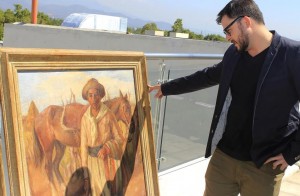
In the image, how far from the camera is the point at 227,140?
2.82m

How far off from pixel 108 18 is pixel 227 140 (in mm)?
37312

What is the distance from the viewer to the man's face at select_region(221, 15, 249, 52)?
248cm

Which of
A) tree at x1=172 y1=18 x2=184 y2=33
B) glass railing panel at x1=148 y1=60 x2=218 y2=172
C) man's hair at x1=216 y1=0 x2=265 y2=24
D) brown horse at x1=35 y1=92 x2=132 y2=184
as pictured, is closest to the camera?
brown horse at x1=35 y1=92 x2=132 y2=184

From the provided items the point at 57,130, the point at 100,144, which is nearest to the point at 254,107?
the point at 100,144

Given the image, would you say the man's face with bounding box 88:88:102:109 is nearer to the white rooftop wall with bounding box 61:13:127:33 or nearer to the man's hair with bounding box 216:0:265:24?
the man's hair with bounding box 216:0:265:24

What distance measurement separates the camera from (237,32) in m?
2.50

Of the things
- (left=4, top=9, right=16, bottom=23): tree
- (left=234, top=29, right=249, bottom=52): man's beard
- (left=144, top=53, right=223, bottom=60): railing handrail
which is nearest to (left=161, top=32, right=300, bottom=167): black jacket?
(left=234, top=29, right=249, bottom=52): man's beard

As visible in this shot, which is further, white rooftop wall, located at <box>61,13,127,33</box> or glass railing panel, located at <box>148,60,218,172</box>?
white rooftop wall, located at <box>61,13,127,33</box>

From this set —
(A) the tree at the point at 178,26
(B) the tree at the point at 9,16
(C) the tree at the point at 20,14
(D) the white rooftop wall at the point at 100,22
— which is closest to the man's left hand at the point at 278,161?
(D) the white rooftop wall at the point at 100,22

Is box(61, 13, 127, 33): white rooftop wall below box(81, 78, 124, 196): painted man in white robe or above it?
below

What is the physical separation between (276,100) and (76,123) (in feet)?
4.25

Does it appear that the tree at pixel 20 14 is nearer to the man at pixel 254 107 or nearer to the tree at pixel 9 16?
the tree at pixel 9 16

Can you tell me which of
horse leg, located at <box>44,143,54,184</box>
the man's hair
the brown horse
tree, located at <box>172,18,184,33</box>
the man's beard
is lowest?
tree, located at <box>172,18,184,33</box>

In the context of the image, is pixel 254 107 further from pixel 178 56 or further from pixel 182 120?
pixel 182 120
